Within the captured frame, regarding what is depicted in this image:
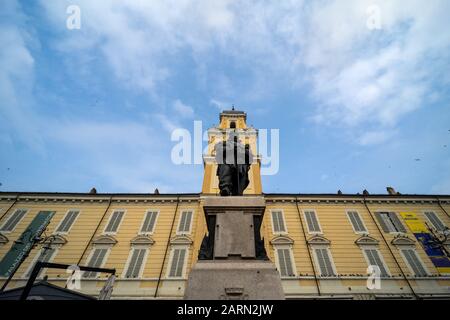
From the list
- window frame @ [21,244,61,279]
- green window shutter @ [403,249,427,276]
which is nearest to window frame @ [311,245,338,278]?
green window shutter @ [403,249,427,276]

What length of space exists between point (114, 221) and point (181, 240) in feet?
20.3

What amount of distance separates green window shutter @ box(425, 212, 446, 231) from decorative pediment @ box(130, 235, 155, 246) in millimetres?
23069

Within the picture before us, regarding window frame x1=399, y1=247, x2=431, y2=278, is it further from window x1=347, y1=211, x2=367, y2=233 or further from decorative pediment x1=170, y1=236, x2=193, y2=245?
decorative pediment x1=170, y1=236, x2=193, y2=245

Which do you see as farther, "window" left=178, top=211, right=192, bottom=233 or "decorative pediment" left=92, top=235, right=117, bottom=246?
"window" left=178, top=211, right=192, bottom=233

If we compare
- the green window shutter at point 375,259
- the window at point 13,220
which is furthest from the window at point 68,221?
the green window shutter at point 375,259

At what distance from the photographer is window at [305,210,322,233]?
18087 millimetres

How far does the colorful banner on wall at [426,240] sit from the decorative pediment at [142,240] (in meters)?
19.5

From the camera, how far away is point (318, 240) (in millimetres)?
17312

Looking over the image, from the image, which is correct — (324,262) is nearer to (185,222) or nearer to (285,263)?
(285,263)

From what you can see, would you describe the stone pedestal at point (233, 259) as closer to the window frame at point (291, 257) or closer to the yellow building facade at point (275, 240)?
the yellow building facade at point (275, 240)

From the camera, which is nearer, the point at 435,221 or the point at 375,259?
the point at 375,259

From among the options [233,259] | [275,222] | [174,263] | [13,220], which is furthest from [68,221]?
[233,259]
